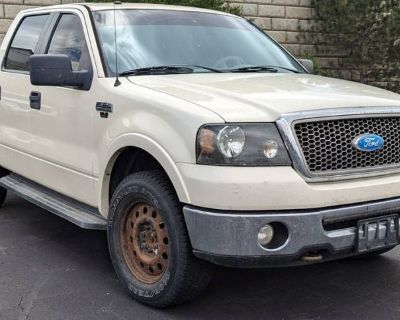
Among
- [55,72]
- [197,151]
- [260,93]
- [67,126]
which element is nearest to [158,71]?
[55,72]

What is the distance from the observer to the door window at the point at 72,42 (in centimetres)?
454

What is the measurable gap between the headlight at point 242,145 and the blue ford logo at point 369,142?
18.7 inches

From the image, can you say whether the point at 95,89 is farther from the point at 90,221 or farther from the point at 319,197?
the point at 319,197

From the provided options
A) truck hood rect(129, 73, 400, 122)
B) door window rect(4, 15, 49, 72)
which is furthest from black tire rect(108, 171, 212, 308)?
door window rect(4, 15, 49, 72)

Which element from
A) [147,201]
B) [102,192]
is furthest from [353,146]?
[102,192]

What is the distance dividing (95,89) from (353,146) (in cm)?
182

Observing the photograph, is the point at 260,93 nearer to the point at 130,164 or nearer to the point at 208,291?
the point at 130,164

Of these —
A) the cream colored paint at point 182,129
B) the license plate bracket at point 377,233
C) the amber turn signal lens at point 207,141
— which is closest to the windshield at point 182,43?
the cream colored paint at point 182,129

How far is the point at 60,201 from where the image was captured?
4.75m

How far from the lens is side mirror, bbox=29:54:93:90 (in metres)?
4.17

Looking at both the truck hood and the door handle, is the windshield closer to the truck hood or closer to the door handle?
the truck hood

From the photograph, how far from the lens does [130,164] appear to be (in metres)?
4.05

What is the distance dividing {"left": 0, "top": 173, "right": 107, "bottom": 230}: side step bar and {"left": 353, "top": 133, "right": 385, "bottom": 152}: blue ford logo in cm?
178

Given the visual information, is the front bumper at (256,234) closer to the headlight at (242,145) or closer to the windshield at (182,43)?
the headlight at (242,145)
